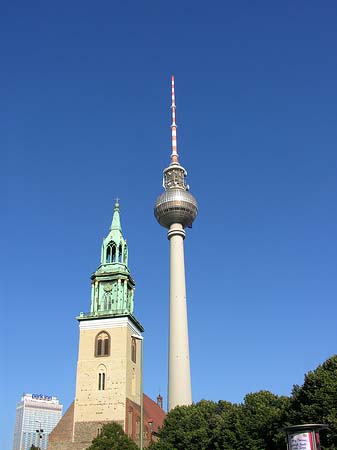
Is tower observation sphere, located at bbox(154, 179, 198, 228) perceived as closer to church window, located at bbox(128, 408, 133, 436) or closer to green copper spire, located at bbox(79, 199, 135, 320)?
green copper spire, located at bbox(79, 199, 135, 320)

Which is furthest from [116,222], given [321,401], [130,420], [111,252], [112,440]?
[321,401]

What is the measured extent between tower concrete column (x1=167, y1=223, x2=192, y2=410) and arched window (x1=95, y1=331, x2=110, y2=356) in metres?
11.0

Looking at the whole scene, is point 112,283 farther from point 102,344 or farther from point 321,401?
point 321,401

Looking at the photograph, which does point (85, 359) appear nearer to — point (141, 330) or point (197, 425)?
point (141, 330)

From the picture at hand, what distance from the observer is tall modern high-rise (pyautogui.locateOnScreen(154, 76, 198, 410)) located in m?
78.7

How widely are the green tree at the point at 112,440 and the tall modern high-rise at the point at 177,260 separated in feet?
53.0

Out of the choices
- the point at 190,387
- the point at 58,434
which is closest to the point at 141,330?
the point at 190,387

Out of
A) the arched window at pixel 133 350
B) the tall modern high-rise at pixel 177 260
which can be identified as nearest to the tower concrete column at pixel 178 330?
the tall modern high-rise at pixel 177 260

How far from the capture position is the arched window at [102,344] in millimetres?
74375

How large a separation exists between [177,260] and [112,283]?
519 inches

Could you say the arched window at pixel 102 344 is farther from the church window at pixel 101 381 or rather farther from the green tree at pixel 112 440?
the green tree at pixel 112 440

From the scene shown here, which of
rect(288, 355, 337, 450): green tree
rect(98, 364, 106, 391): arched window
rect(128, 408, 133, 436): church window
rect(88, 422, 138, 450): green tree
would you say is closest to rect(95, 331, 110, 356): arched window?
rect(98, 364, 106, 391): arched window

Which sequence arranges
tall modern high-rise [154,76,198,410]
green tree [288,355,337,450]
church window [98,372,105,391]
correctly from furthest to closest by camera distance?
tall modern high-rise [154,76,198,410] → church window [98,372,105,391] → green tree [288,355,337,450]

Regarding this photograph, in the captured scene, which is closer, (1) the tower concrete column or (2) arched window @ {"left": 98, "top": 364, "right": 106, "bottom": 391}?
(2) arched window @ {"left": 98, "top": 364, "right": 106, "bottom": 391}
